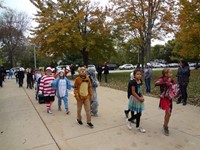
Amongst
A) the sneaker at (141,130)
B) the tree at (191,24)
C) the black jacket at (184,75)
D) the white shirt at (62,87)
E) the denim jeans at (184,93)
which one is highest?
the tree at (191,24)

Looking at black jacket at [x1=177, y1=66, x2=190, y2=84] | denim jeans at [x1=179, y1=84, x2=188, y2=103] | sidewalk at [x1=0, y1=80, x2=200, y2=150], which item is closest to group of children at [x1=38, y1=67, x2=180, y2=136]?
sidewalk at [x1=0, y1=80, x2=200, y2=150]

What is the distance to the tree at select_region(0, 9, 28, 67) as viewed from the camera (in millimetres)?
45844

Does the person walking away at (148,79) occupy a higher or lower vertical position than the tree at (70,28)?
lower

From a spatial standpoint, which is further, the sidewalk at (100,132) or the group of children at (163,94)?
the group of children at (163,94)

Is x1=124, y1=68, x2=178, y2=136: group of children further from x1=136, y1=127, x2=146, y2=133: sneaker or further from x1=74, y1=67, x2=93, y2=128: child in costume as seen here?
x1=74, y1=67, x2=93, y2=128: child in costume

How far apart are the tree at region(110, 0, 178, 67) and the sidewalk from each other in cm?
1233

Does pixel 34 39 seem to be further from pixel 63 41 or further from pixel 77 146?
pixel 77 146

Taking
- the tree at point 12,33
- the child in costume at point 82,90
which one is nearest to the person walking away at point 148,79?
the child in costume at point 82,90

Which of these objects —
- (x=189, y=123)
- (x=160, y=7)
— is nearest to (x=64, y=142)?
(x=189, y=123)

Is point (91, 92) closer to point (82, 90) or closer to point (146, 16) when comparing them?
point (82, 90)

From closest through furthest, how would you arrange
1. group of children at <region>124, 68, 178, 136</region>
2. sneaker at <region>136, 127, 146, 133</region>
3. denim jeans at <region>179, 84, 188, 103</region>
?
group of children at <region>124, 68, 178, 136</region> → sneaker at <region>136, 127, 146, 133</region> → denim jeans at <region>179, 84, 188, 103</region>

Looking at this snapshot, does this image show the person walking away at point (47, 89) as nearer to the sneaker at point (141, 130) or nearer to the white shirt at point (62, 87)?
the white shirt at point (62, 87)

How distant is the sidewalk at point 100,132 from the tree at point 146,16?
12.3 m

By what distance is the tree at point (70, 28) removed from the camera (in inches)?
845
